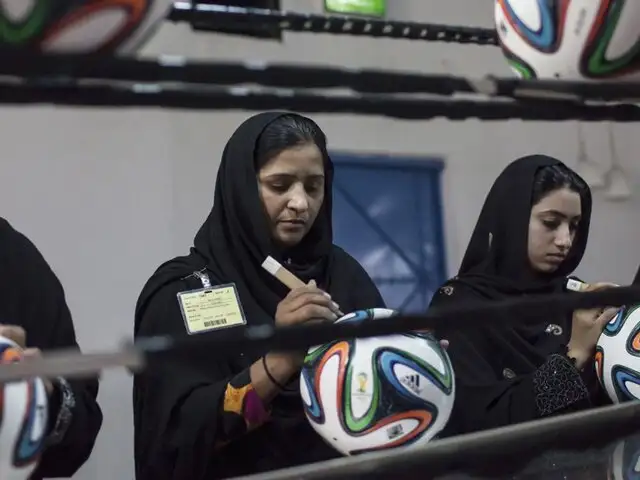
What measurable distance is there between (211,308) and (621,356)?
441 mm

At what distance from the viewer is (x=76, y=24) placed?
13.6 inches

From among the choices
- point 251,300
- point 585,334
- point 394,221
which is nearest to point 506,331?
point 585,334

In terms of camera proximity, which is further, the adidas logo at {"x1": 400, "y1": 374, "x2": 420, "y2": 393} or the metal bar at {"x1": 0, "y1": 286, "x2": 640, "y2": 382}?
the adidas logo at {"x1": 400, "y1": 374, "x2": 420, "y2": 393}

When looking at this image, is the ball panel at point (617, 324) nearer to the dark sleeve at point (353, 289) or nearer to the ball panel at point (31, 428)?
the dark sleeve at point (353, 289)

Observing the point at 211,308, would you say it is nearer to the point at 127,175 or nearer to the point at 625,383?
the point at 625,383

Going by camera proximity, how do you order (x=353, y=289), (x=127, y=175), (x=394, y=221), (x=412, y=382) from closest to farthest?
1. (x=412, y=382)
2. (x=353, y=289)
3. (x=127, y=175)
4. (x=394, y=221)

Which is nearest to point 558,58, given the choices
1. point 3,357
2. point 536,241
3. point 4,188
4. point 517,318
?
point 517,318

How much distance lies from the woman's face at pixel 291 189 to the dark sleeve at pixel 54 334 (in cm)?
26

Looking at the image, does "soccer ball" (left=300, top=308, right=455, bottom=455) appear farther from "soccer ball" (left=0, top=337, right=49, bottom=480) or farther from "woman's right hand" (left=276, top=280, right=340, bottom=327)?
"soccer ball" (left=0, top=337, right=49, bottom=480)

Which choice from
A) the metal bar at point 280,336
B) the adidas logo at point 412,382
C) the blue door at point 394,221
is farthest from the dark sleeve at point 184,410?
the blue door at point 394,221

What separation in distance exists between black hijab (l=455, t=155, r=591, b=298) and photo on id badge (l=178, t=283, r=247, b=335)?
1.50 feet

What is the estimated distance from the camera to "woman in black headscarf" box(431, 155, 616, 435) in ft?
3.20

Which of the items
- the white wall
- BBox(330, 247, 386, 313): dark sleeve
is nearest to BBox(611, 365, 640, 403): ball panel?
BBox(330, 247, 386, 313): dark sleeve

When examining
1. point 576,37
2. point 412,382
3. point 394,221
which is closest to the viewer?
point 576,37
